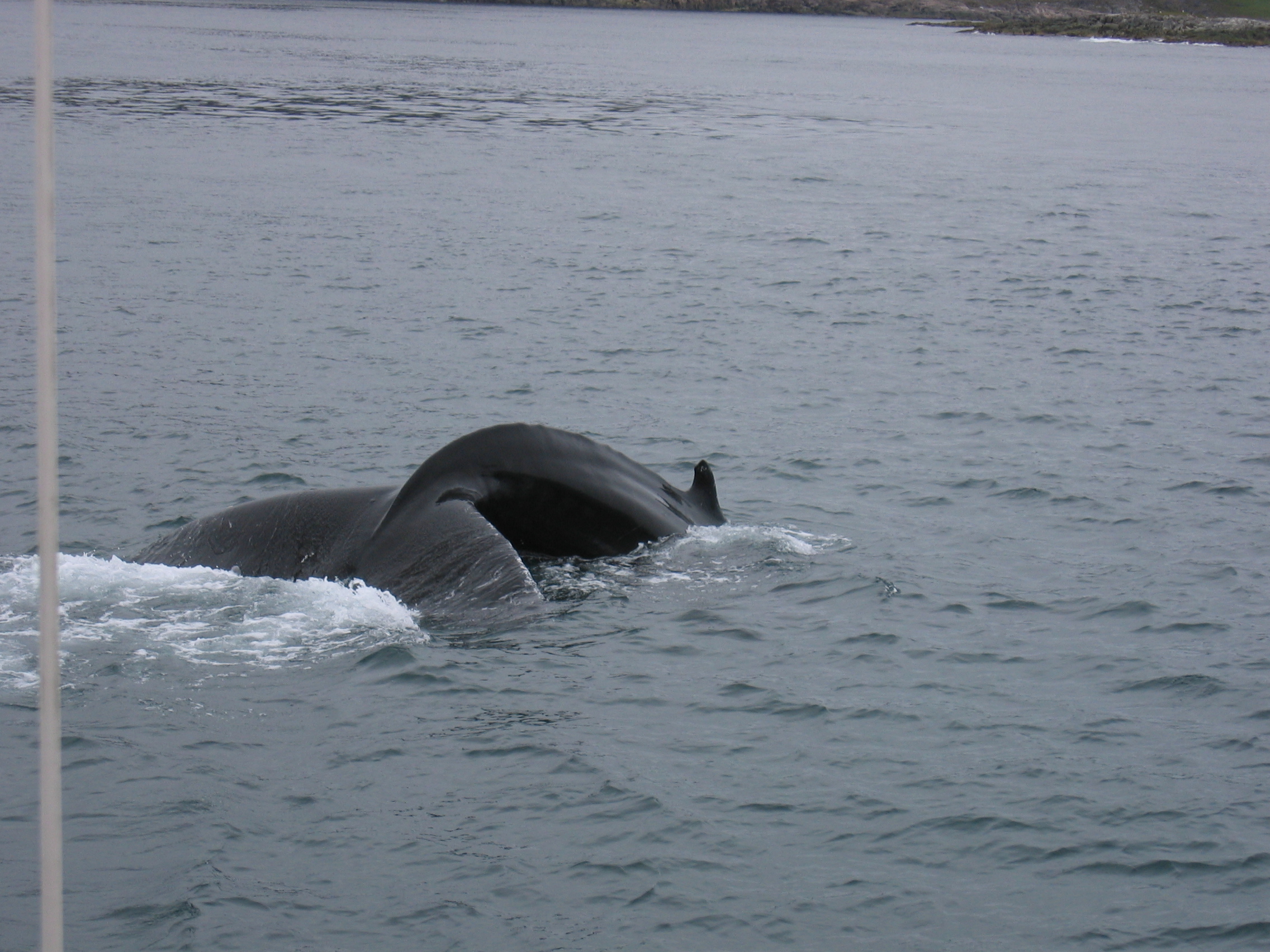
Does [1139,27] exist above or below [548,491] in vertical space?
above

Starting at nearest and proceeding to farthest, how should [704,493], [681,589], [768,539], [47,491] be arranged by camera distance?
[47,491] < [681,589] < [704,493] < [768,539]

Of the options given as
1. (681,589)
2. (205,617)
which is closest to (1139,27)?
(681,589)

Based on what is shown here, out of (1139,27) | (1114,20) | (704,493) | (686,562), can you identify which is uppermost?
(1114,20)

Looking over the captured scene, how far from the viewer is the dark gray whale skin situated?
10.1 metres

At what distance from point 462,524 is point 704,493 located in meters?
3.02

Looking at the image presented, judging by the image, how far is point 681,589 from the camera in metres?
11.3

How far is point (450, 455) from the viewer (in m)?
10.2

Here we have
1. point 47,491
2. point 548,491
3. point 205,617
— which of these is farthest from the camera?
point 548,491

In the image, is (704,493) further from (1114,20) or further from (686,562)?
(1114,20)

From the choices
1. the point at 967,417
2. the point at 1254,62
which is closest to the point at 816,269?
the point at 967,417

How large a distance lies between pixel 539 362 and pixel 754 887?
1366cm

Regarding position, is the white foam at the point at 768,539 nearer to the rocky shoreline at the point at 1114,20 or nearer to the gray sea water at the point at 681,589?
the gray sea water at the point at 681,589

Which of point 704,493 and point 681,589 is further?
point 704,493

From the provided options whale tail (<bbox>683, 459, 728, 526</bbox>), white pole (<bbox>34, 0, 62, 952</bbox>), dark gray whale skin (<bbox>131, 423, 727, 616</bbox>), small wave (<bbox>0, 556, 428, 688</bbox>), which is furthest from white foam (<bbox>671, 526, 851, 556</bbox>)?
white pole (<bbox>34, 0, 62, 952</bbox>)
